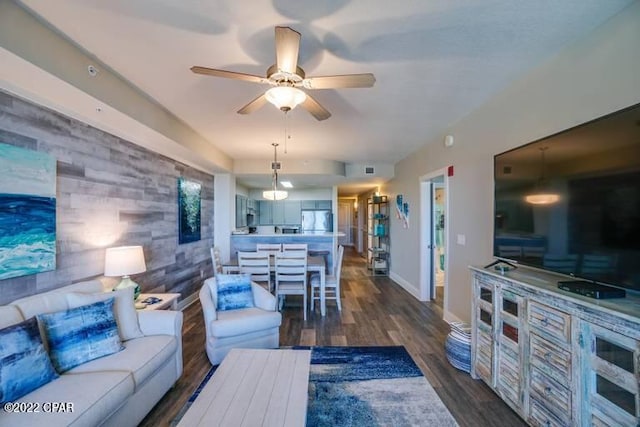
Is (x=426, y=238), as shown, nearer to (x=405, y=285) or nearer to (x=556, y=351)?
(x=405, y=285)

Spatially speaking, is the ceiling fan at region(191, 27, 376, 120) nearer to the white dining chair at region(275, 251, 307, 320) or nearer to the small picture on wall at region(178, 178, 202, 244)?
the white dining chair at region(275, 251, 307, 320)

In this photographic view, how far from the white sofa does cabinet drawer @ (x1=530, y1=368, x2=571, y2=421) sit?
101 inches

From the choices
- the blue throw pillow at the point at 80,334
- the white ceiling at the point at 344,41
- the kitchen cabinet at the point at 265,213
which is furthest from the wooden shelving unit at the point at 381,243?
the blue throw pillow at the point at 80,334

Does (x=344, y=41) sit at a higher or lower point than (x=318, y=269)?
higher

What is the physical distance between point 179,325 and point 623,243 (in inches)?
120

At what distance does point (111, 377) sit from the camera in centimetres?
170

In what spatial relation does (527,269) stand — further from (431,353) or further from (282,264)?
(282,264)

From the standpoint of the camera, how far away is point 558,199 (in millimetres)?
1844

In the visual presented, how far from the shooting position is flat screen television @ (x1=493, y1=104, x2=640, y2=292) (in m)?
1.43

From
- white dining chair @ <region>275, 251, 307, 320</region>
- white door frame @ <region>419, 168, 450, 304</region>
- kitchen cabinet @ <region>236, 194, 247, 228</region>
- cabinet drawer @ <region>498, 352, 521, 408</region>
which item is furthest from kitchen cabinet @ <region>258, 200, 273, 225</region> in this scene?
cabinet drawer @ <region>498, 352, 521, 408</region>

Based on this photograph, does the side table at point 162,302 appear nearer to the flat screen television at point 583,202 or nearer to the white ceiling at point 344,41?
the white ceiling at point 344,41

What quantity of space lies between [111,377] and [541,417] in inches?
105

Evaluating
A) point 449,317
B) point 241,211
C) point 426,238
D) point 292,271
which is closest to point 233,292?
point 292,271

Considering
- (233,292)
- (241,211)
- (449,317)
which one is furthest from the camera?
(241,211)
